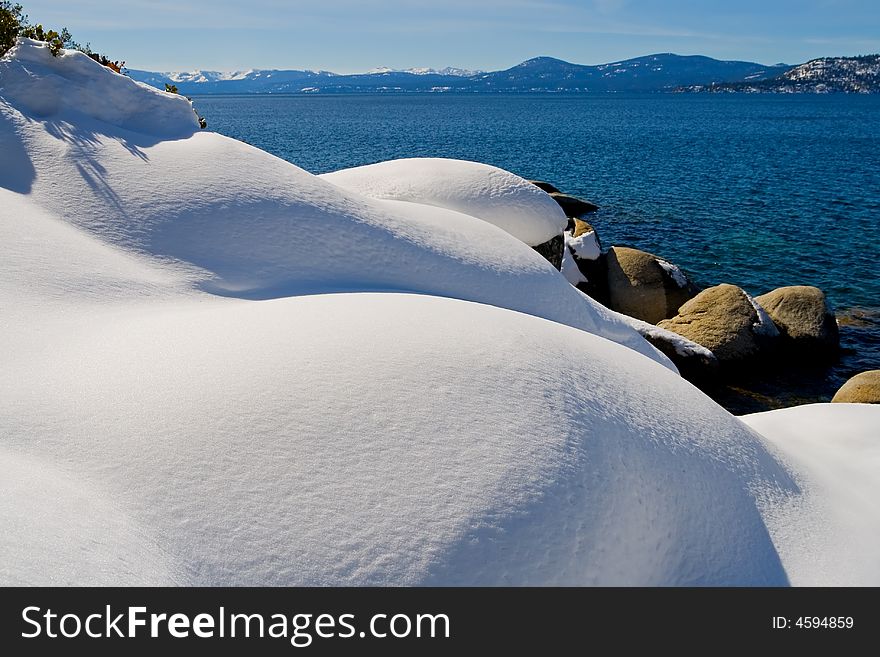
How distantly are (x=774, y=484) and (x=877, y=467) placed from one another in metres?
2.07

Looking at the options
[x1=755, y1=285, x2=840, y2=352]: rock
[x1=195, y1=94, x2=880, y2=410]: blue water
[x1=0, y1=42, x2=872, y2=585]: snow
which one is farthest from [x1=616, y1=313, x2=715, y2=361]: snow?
[x1=0, y1=42, x2=872, y2=585]: snow

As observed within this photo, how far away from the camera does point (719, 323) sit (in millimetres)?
18500

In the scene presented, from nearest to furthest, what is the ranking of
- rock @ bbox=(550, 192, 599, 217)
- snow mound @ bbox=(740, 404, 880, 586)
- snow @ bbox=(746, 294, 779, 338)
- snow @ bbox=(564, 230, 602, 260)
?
snow mound @ bbox=(740, 404, 880, 586) < snow @ bbox=(746, 294, 779, 338) < snow @ bbox=(564, 230, 602, 260) < rock @ bbox=(550, 192, 599, 217)

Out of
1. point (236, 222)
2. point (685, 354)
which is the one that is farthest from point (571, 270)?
point (236, 222)

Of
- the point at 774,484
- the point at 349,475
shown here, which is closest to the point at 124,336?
the point at 349,475

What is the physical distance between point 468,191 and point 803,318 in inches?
424

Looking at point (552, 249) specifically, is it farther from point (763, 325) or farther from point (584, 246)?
point (763, 325)

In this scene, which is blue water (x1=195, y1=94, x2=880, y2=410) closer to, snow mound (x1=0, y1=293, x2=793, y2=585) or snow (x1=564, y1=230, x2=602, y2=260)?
snow (x1=564, y1=230, x2=602, y2=260)

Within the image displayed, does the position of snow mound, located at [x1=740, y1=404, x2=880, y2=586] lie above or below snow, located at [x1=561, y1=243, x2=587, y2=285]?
below

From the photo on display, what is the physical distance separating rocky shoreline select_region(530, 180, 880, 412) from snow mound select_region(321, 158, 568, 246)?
75cm

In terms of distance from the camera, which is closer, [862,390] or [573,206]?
[862,390]

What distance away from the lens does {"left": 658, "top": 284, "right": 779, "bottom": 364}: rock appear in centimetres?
1814
